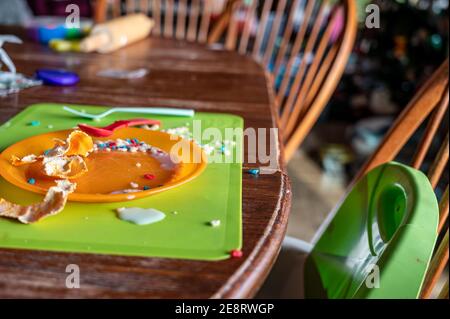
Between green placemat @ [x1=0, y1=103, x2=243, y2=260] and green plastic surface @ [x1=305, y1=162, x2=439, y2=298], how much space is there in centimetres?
16

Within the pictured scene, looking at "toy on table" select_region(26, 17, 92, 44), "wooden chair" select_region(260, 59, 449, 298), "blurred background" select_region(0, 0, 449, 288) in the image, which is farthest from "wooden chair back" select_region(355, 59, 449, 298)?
"blurred background" select_region(0, 0, 449, 288)

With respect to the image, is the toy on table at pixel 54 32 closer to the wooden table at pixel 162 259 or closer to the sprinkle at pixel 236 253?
the wooden table at pixel 162 259

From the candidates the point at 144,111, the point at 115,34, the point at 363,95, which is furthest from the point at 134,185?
the point at 363,95

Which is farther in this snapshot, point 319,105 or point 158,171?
point 319,105

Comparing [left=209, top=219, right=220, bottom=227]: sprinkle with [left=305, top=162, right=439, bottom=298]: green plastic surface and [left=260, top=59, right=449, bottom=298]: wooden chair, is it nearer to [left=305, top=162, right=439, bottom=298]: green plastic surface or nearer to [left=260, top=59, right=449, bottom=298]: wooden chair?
[left=305, top=162, right=439, bottom=298]: green plastic surface

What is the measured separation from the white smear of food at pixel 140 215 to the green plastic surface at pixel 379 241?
218 millimetres

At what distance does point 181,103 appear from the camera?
952 mm

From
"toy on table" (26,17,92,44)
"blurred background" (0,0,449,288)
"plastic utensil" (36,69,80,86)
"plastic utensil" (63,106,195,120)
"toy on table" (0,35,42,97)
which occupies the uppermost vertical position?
"plastic utensil" (63,106,195,120)

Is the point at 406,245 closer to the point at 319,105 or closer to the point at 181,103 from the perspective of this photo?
the point at 181,103

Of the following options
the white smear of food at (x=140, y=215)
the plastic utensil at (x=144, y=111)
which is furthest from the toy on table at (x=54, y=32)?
the white smear of food at (x=140, y=215)

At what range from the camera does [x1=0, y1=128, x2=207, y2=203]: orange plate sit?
22.4 inches

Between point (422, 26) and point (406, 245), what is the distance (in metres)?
2.29

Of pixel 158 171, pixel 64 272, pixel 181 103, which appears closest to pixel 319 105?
pixel 181 103

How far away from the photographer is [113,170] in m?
0.63
